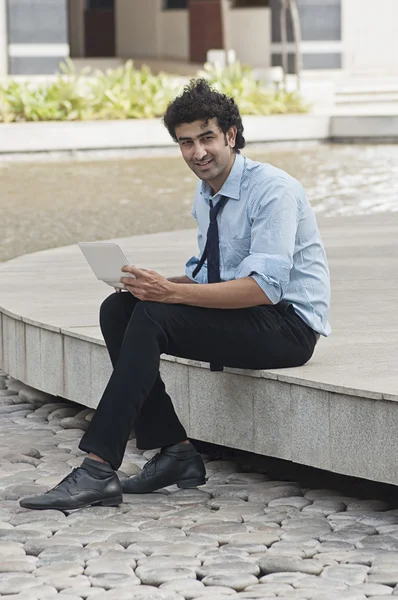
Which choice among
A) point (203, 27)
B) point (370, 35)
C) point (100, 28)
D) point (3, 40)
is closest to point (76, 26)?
point (100, 28)

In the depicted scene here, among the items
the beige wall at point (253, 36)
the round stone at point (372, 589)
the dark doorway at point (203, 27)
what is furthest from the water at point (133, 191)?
the dark doorway at point (203, 27)

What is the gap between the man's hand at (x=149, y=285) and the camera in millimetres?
4078

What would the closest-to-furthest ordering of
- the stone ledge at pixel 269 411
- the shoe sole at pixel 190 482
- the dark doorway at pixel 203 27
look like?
the stone ledge at pixel 269 411 → the shoe sole at pixel 190 482 → the dark doorway at pixel 203 27

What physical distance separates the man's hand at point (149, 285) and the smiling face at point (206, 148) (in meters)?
0.41

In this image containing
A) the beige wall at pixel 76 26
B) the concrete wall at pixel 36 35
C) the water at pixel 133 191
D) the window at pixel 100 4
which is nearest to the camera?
the water at pixel 133 191

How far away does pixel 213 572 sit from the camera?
360cm

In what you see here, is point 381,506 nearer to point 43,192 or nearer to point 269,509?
point 269,509

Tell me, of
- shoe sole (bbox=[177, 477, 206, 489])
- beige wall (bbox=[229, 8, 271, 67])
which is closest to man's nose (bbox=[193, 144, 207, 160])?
shoe sole (bbox=[177, 477, 206, 489])

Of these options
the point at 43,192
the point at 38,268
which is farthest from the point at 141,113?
the point at 38,268

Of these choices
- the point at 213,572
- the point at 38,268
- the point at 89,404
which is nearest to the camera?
the point at 213,572

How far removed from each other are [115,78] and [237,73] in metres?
1.83

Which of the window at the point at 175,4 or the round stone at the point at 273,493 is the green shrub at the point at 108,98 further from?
the round stone at the point at 273,493

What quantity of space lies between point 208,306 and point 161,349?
0.20 meters

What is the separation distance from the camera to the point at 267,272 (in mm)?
4109
